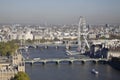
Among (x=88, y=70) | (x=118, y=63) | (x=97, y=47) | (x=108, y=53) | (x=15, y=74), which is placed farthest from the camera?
(x=97, y=47)

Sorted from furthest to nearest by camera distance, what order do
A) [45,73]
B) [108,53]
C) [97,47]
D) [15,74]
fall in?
1. [97,47]
2. [108,53]
3. [45,73]
4. [15,74]

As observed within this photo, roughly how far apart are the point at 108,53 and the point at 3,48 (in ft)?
14.3

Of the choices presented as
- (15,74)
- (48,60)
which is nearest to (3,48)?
(48,60)

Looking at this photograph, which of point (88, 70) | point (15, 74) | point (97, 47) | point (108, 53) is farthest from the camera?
Answer: point (97, 47)

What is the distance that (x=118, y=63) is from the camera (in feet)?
45.7

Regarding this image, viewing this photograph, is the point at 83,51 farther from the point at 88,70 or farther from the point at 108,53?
the point at 88,70

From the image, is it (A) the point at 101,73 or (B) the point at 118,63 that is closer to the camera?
(A) the point at 101,73

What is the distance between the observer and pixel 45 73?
1210 cm

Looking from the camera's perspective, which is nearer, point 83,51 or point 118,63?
point 118,63

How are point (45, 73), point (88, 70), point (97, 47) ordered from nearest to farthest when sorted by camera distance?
1. point (45, 73)
2. point (88, 70)
3. point (97, 47)

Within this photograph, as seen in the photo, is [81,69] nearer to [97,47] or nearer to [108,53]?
[108,53]

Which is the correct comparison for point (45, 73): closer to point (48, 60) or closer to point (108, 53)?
point (48, 60)

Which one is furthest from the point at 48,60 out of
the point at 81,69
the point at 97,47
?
the point at 97,47

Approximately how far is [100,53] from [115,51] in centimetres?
107
